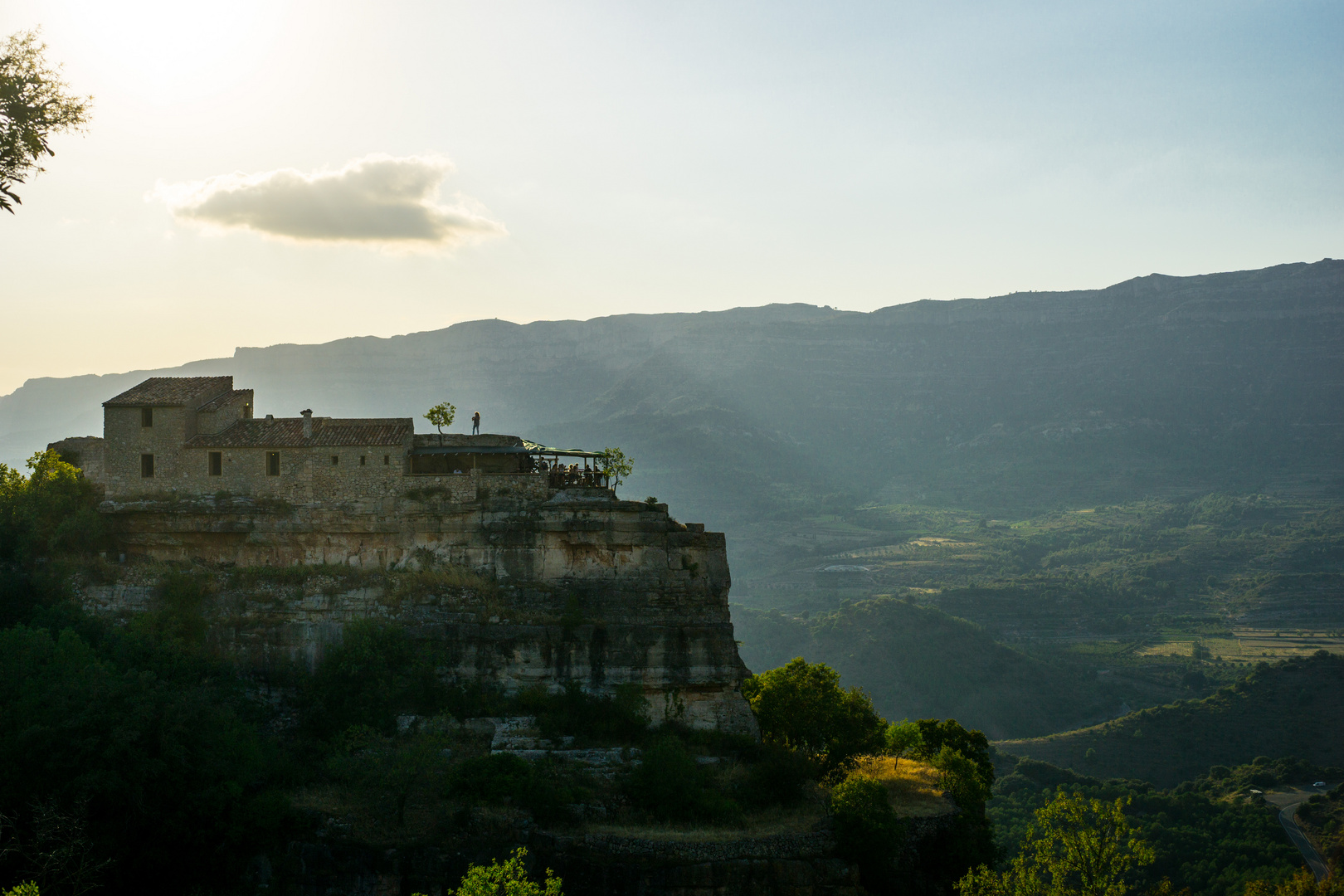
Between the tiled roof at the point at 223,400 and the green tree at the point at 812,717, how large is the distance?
2467 cm

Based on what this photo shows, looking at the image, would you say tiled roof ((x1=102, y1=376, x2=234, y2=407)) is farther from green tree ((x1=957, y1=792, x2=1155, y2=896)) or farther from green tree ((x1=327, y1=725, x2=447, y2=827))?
green tree ((x1=957, y1=792, x2=1155, y2=896))

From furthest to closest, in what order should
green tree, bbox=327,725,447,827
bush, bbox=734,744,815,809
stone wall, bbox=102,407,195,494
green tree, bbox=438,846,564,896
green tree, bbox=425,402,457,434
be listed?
1. green tree, bbox=425,402,457,434
2. stone wall, bbox=102,407,195,494
3. bush, bbox=734,744,815,809
4. green tree, bbox=327,725,447,827
5. green tree, bbox=438,846,564,896

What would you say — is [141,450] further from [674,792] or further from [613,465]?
[674,792]

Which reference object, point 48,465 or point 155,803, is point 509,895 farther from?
point 48,465

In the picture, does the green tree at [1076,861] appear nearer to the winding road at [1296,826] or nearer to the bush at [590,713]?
the bush at [590,713]

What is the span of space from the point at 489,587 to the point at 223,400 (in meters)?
14.4

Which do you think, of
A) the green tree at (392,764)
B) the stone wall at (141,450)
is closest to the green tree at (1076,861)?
the green tree at (392,764)

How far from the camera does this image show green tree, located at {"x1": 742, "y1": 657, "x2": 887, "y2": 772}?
4178 cm

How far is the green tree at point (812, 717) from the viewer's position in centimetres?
4178

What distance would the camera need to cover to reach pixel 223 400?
145 feet

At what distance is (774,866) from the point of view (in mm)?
33656

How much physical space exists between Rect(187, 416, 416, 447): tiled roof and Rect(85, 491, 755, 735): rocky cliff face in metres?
2.52

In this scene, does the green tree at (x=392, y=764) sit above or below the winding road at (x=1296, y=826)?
above

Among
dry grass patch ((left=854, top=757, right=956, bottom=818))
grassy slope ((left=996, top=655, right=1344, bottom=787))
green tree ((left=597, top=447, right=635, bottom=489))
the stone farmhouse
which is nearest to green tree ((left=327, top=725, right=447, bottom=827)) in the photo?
the stone farmhouse
